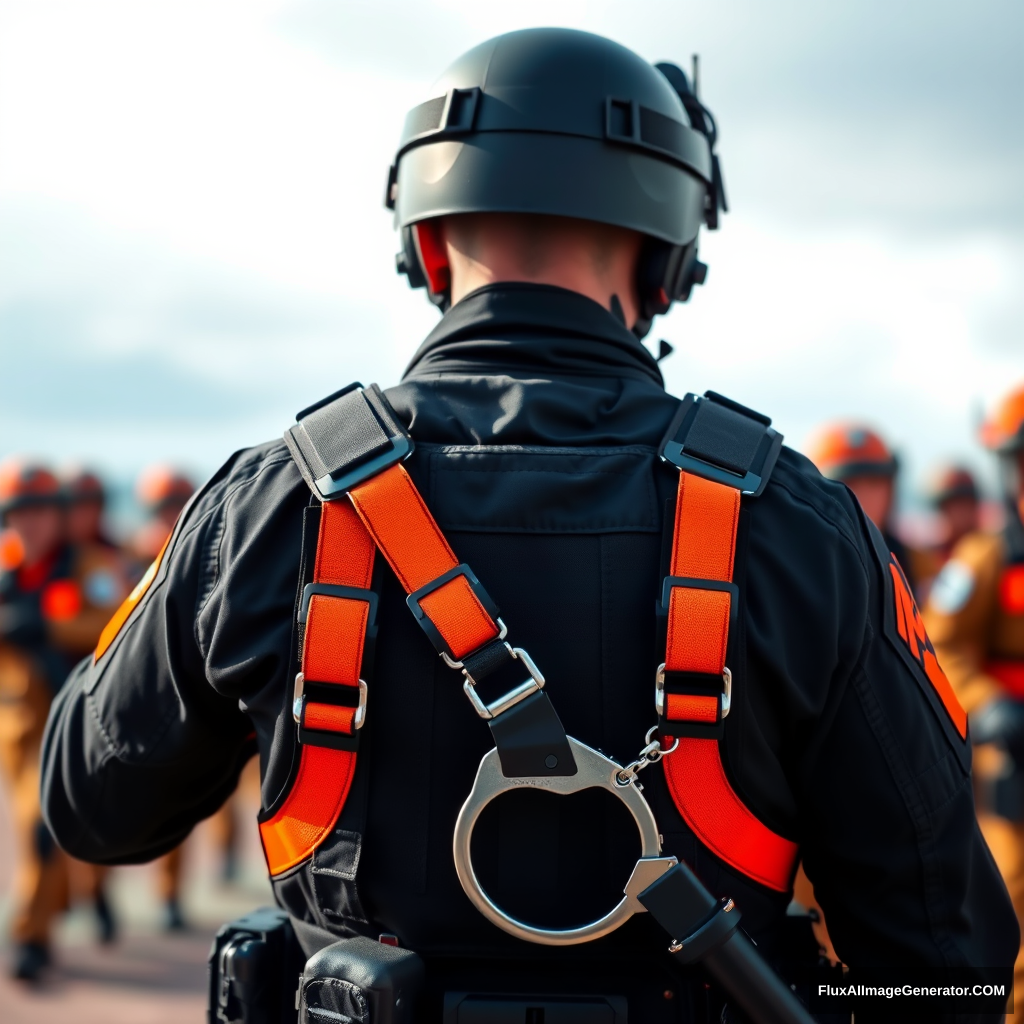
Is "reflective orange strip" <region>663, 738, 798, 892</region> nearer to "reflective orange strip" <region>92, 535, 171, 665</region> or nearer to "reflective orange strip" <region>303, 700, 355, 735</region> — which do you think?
"reflective orange strip" <region>303, 700, 355, 735</region>

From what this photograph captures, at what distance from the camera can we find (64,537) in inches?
234

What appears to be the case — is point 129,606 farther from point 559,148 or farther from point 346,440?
point 559,148

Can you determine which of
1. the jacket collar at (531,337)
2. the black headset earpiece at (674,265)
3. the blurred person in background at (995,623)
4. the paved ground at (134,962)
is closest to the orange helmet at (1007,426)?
the blurred person in background at (995,623)

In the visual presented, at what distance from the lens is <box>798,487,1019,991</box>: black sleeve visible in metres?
1.47

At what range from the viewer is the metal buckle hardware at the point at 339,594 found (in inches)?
56.2

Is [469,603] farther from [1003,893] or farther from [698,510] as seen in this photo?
[1003,893]

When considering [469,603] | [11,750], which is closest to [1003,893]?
[469,603]

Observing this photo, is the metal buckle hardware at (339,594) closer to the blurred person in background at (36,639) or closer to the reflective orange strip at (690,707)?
the reflective orange strip at (690,707)

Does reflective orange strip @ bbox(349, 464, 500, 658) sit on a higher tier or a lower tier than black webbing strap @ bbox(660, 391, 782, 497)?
lower

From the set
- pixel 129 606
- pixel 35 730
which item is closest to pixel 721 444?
pixel 129 606

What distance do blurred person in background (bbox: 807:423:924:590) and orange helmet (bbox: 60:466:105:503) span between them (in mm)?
3862

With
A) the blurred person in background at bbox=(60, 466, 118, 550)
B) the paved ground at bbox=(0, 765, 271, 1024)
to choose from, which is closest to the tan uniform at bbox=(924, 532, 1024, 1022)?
the paved ground at bbox=(0, 765, 271, 1024)

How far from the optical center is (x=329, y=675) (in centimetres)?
142

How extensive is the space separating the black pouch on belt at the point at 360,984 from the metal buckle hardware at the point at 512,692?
0.31 metres
